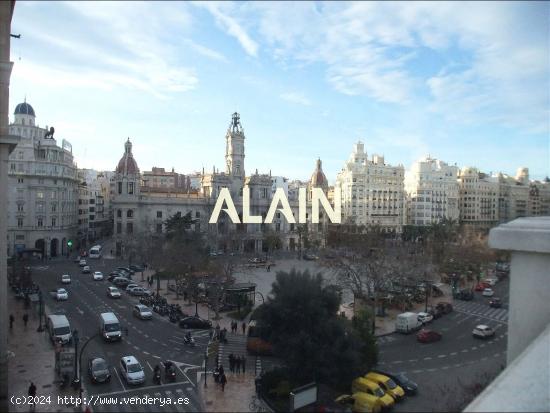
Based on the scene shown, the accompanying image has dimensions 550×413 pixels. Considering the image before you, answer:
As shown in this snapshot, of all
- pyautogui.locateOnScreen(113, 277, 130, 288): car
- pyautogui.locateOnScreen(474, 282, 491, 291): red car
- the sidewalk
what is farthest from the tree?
pyautogui.locateOnScreen(474, 282, 491, 291): red car

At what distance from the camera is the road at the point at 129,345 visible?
18156 millimetres

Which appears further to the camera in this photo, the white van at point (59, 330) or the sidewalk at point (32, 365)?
the white van at point (59, 330)

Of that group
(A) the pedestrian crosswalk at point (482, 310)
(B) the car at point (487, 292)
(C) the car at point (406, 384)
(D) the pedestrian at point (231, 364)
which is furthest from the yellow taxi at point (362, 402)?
(B) the car at point (487, 292)

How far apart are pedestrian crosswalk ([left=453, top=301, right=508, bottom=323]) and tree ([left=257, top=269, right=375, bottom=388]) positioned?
20.0 meters

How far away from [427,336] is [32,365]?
21.0 meters

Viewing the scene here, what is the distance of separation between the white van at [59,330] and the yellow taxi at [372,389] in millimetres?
15644

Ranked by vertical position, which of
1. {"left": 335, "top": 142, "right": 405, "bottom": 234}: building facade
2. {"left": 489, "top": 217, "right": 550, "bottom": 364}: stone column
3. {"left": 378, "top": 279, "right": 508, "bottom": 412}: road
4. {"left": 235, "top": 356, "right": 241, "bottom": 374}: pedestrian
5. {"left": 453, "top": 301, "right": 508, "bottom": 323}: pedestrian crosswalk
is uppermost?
{"left": 335, "top": 142, "right": 405, "bottom": 234}: building facade

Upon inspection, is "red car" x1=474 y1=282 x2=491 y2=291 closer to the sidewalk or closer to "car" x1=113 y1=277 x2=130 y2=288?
"car" x1=113 y1=277 x2=130 y2=288

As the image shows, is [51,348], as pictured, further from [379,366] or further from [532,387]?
[532,387]

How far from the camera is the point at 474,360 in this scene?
22.9 m

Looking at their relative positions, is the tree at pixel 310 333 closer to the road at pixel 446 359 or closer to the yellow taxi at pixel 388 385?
the yellow taxi at pixel 388 385

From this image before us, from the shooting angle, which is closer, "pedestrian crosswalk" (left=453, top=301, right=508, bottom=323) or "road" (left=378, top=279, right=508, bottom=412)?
"road" (left=378, top=279, right=508, bottom=412)

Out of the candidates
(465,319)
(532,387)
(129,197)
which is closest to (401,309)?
(465,319)

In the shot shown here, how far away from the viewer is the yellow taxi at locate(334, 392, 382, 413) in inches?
626
